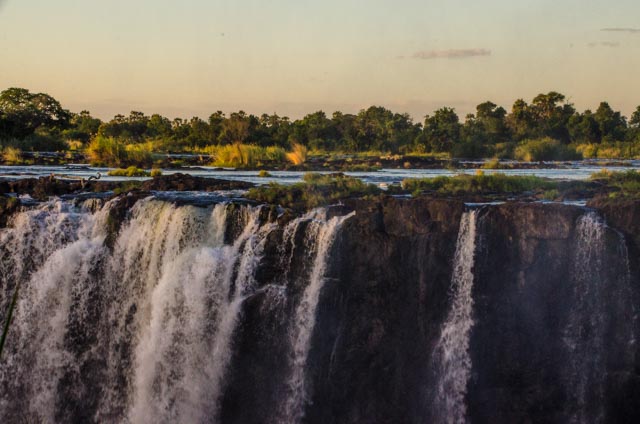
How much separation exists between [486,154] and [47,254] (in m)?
32.9

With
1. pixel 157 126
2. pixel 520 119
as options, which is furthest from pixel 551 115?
pixel 157 126

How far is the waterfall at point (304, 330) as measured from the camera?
19328mm

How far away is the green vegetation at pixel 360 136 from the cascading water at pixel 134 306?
20.3 meters

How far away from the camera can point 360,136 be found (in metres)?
65.9

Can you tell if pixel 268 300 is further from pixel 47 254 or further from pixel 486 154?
pixel 486 154

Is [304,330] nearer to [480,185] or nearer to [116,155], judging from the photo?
[480,185]

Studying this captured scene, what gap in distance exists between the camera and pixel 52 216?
74.5 feet

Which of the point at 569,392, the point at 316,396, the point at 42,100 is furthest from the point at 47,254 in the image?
the point at 42,100

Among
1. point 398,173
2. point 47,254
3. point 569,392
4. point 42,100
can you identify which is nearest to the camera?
point 569,392

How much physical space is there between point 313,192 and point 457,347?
7.05m

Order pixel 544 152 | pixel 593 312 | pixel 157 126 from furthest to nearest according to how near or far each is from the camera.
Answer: pixel 157 126 → pixel 544 152 → pixel 593 312

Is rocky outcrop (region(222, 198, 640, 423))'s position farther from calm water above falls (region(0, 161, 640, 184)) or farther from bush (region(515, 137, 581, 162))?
bush (region(515, 137, 581, 162))

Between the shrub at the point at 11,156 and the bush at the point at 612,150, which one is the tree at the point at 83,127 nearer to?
the shrub at the point at 11,156

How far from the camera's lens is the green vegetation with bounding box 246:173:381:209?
22.4 meters
